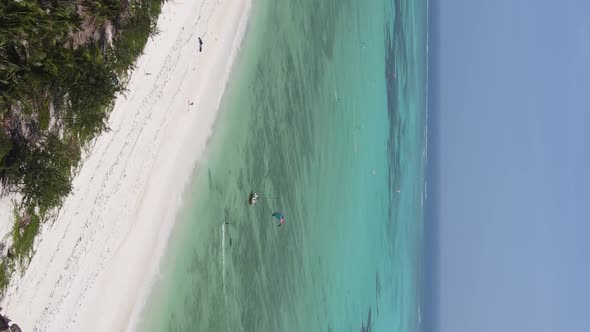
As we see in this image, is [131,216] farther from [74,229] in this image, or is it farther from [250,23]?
[250,23]

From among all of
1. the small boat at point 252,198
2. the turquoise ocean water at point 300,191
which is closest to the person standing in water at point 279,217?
the turquoise ocean water at point 300,191

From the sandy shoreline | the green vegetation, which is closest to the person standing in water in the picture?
the sandy shoreline

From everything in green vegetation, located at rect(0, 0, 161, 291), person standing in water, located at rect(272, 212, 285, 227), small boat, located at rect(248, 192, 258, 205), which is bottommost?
person standing in water, located at rect(272, 212, 285, 227)

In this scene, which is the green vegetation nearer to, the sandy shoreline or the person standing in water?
the sandy shoreline

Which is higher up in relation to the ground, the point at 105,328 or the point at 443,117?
the point at 443,117

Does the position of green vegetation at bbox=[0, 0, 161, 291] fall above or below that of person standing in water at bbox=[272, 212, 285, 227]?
above

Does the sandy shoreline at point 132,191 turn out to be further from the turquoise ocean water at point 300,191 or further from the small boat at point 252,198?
the small boat at point 252,198

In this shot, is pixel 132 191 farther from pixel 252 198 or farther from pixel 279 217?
pixel 279 217

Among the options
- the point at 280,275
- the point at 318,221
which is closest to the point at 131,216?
the point at 280,275
